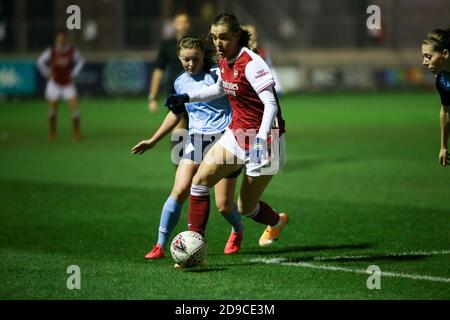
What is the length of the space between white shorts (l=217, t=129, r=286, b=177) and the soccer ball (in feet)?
2.59

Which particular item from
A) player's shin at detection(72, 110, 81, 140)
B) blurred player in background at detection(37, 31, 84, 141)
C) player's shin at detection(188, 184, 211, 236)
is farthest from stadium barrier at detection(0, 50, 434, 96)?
player's shin at detection(188, 184, 211, 236)

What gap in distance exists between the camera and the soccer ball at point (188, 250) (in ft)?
26.1

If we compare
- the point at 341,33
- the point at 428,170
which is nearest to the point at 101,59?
the point at 341,33

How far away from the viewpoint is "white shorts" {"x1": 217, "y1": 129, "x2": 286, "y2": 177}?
320 inches

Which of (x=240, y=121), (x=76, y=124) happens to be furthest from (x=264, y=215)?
(x=76, y=124)

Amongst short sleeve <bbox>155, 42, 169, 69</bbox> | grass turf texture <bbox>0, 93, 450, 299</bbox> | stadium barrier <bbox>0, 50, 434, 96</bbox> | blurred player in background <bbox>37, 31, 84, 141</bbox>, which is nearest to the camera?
grass turf texture <bbox>0, 93, 450, 299</bbox>

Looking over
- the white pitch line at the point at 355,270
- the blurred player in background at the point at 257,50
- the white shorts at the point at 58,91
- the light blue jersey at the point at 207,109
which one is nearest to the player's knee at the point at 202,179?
the light blue jersey at the point at 207,109

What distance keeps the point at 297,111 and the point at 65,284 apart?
2146 centimetres

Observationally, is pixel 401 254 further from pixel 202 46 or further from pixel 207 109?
pixel 202 46

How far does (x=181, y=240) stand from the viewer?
803 centimetres

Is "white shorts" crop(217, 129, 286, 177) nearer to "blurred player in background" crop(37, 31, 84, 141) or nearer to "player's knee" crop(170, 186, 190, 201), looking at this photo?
"player's knee" crop(170, 186, 190, 201)

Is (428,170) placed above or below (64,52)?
below

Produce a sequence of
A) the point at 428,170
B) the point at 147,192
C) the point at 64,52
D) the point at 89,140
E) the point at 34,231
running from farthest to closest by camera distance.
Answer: the point at 64,52 < the point at 89,140 < the point at 428,170 < the point at 147,192 < the point at 34,231
